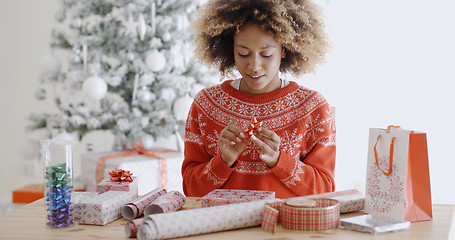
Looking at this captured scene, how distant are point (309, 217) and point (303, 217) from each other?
15mm

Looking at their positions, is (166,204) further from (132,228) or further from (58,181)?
(58,181)

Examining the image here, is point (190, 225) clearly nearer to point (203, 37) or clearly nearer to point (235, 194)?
point (235, 194)

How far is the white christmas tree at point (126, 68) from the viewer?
12.1 ft

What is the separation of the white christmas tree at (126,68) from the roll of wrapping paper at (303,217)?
2433 millimetres

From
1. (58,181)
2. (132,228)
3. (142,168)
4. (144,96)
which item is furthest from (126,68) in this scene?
(132,228)

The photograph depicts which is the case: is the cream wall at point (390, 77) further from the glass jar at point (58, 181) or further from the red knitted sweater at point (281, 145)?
the glass jar at point (58, 181)

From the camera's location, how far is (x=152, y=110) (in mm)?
3850

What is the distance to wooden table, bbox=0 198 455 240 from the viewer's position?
126 cm

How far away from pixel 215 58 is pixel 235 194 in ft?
2.61

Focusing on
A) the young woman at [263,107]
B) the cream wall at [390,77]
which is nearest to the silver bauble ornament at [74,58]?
the cream wall at [390,77]

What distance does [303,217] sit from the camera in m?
1.29

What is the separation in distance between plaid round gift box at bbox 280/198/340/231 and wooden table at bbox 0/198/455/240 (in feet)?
0.05

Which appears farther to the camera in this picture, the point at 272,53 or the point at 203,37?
the point at 203,37

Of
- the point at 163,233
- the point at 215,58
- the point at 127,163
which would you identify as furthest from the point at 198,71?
the point at 163,233
